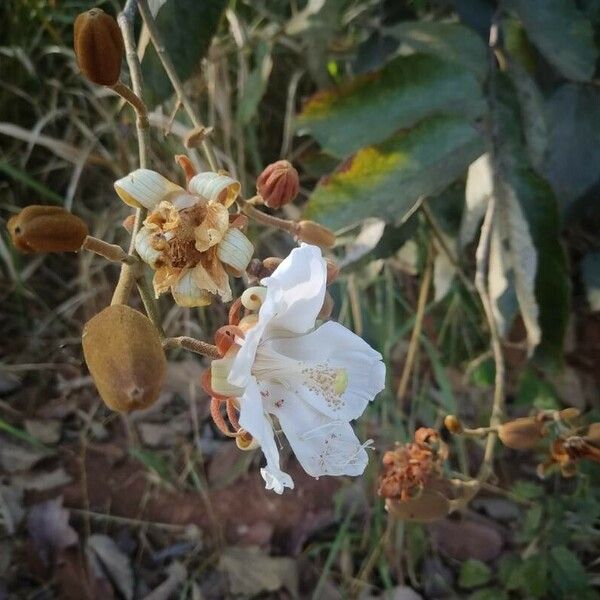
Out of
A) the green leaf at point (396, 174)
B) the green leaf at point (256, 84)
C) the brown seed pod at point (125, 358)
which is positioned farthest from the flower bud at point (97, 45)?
the green leaf at point (256, 84)

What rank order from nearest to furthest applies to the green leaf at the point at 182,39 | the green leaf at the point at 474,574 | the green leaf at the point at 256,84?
the green leaf at the point at 182,39 < the green leaf at the point at 474,574 < the green leaf at the point at 256,84

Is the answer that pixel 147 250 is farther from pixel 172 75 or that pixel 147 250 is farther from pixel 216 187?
pixel 172 75

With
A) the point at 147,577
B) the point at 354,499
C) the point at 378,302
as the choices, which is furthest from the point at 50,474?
the point at 378,302

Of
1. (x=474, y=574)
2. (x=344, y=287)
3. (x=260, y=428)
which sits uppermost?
(x=260, y=428)

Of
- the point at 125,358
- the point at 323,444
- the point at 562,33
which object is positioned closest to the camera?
the point at 125,358

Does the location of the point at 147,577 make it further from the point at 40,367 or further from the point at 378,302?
the point at 378,302

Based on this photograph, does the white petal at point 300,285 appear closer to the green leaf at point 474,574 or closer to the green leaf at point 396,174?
the green leaf at point 396,174

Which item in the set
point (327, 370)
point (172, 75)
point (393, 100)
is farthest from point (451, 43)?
point (327, 370)
